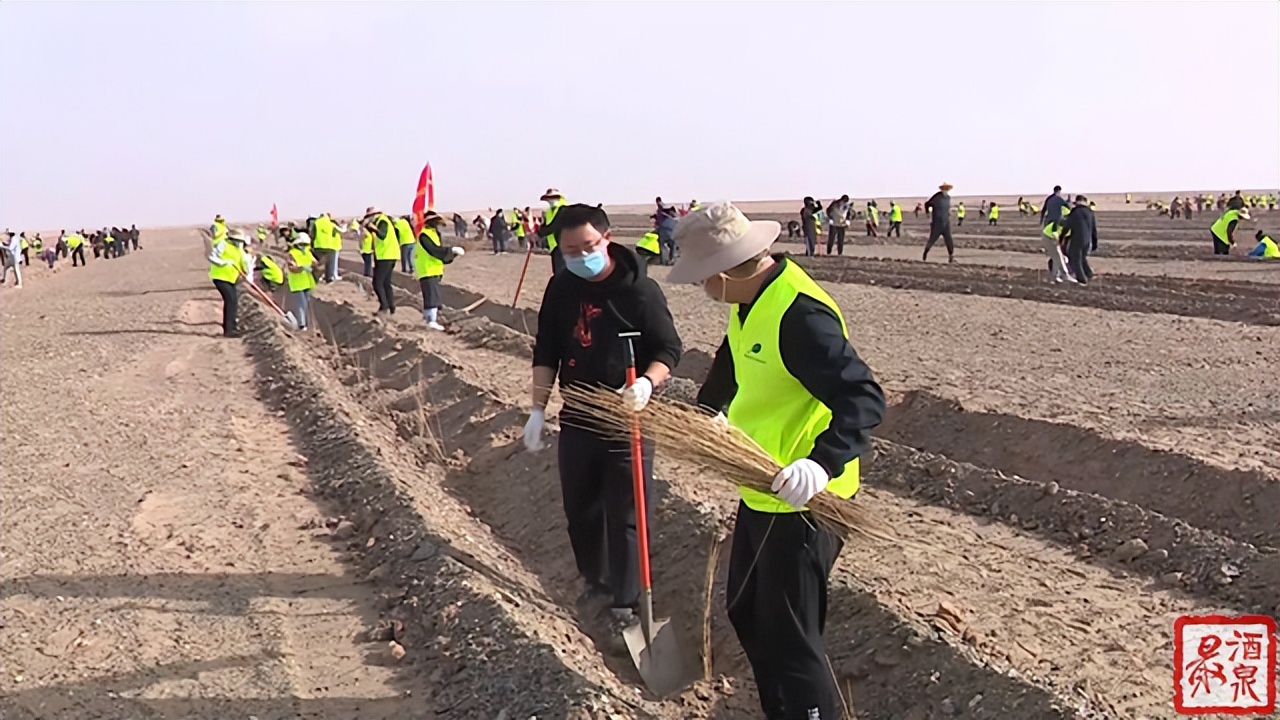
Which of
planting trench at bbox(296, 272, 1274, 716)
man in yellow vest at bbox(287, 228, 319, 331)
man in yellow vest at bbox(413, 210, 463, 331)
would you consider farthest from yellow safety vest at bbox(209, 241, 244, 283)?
planting trench at bbox(296, 272, 1274, 716)

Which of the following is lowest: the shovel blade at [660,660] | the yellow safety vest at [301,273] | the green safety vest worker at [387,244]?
the shovel blade at [660,660]

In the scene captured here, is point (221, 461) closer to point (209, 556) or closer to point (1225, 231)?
point (209, 556)

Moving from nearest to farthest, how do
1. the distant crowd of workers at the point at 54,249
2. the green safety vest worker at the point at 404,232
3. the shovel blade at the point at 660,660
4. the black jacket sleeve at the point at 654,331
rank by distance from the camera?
1. the shovel blade at the point at 660,660
2. the black jacket sleeve at the point at 654,331
3. the green safety vest worker at the point at 404,232
4. the distant crowd of workers at the point at 54,249

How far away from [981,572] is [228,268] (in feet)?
35.4

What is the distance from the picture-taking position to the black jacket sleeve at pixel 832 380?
2.63m

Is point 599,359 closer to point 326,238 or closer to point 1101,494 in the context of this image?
point 1101,494

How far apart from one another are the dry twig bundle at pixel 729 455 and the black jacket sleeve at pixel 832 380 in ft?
0.56

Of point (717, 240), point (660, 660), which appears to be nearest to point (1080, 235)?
point (660, 660)

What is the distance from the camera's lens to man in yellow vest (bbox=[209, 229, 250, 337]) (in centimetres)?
1320

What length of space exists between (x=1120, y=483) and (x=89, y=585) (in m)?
5.55

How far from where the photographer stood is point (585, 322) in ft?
14.0

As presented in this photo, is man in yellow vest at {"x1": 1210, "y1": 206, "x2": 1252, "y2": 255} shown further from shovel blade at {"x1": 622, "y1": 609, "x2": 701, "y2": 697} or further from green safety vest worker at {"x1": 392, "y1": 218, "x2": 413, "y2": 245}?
shovel blade at {"x1": 622, "y1": 609, "x2": 701, "y2": 697}

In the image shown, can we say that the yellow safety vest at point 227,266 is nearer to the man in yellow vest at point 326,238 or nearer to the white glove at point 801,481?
the man in yellow vest at point 326,238

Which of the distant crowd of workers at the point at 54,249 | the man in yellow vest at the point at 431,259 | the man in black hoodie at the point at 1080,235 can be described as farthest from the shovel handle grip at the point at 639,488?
the distant crowd of workers at the point at 54,249
